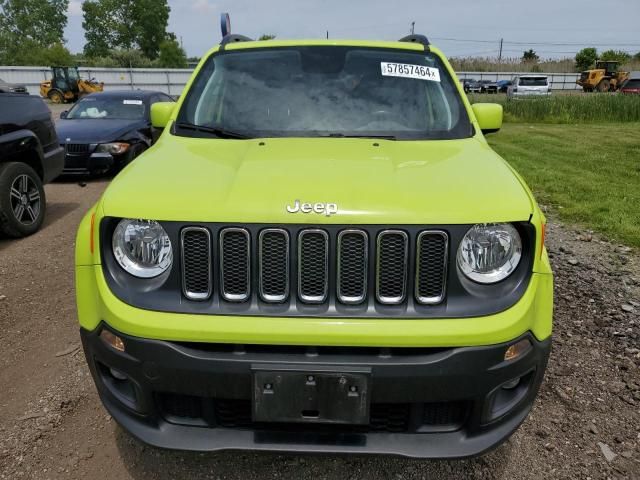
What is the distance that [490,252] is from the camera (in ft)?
6.42

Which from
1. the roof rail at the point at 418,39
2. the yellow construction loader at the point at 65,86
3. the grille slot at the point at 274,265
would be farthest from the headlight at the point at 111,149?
the yellow construction loader at the point at 65,86

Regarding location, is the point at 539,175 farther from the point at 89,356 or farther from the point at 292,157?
the point at 89,356

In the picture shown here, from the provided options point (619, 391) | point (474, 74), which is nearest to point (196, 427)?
point (619, 391)

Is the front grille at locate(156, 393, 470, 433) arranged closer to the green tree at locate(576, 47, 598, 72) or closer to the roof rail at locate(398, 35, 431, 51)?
the roof rail at locate(398, 35, 431, 51)

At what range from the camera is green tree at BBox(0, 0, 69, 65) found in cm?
8288

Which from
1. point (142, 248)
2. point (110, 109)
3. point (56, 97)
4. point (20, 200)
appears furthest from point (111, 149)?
point (56, 97)

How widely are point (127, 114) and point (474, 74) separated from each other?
49.2 meters

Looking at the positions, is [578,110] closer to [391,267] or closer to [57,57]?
[391,267]

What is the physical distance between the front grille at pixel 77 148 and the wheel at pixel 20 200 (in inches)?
94.2

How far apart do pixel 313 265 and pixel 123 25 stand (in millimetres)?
93042

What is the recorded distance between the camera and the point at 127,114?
959 cm

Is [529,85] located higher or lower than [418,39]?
lower

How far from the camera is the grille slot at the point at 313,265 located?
1873 millimetres

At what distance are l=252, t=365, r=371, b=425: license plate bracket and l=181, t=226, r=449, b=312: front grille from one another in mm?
235
